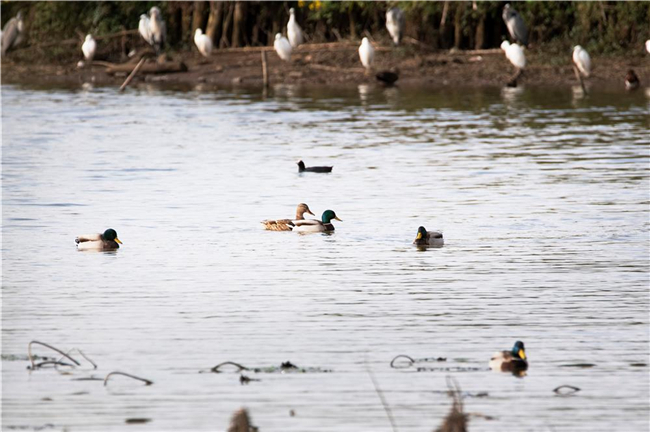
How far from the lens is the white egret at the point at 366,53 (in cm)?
4106

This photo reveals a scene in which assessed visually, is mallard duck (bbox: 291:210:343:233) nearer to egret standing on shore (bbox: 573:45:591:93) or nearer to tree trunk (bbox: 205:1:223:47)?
egret standing on shore (bbox: 573:45:591:93)

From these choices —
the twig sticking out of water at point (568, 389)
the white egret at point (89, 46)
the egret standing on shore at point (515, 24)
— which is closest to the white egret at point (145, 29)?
the white egret at point (89, 46)

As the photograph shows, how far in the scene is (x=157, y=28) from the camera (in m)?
45.0

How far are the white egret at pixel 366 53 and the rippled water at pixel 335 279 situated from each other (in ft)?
43.4

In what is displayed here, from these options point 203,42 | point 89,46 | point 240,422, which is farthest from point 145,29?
point 240,422

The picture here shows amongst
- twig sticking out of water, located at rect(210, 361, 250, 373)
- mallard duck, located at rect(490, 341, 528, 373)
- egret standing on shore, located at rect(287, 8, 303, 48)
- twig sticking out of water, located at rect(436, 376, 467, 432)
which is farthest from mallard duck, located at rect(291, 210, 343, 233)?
egret standing on shore, located at rect(287, 8, 303, 48)

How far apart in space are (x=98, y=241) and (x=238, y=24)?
33.8 meters

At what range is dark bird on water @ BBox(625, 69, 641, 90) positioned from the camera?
3631 centimetres

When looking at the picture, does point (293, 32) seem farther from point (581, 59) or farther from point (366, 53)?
point (581, 59)

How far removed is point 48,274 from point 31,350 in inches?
129

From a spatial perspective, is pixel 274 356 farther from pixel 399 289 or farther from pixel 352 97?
pixel 352 97

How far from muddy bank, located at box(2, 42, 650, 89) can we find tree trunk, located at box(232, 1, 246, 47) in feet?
2.52

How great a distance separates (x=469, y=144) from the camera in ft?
85.7

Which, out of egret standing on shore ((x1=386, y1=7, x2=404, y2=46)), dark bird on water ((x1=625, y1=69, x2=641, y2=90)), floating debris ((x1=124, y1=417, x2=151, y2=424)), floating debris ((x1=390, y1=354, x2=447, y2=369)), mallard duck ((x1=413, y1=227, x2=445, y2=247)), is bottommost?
dark bird on water ((x1=625, y1=69, x2=641, y2=90))
